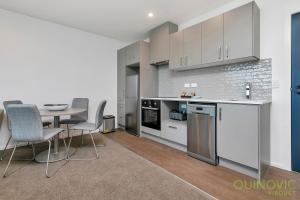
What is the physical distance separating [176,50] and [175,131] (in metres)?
1.56

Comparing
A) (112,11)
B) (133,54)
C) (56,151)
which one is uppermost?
(112,11)

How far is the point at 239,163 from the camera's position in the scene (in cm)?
195

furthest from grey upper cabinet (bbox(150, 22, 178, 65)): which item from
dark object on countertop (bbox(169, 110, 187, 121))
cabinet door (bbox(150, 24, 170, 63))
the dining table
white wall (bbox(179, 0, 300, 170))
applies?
the dining table

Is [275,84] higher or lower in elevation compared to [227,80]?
lower

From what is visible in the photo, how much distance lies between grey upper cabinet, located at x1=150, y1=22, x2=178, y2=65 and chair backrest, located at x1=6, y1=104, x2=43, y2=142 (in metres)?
2.46

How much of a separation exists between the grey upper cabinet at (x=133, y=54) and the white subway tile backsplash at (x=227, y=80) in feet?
2.64

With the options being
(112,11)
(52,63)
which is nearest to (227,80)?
(112,11)

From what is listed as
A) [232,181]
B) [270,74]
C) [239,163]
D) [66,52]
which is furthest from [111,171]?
[66,52]

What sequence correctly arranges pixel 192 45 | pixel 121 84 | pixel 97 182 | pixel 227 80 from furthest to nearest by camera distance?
pixel 121 84 → pixel 192 45 → pixel 227 80 → pixel 97 182

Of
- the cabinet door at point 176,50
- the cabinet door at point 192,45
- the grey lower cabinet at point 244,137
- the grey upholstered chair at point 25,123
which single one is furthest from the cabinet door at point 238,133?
the grey upholstered chair at point 25,123

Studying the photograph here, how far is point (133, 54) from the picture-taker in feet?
12.5

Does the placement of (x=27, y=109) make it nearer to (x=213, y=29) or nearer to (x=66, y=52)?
(x=66, y=52)

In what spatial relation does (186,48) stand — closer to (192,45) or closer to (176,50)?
(192,45)

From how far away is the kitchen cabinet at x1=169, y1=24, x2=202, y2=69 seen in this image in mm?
2701
